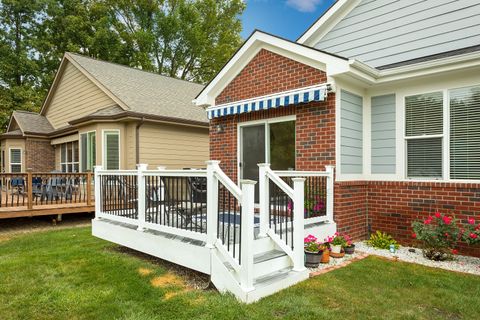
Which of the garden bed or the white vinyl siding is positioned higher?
the white vinyl siding

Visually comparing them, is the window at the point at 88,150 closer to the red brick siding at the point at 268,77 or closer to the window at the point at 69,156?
the window at the point at 69,156

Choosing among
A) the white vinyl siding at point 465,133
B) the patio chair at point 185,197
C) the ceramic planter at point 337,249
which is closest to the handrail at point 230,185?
the patio chair at point 185,197

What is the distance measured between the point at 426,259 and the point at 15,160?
57.3ft

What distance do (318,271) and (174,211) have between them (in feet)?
7.94

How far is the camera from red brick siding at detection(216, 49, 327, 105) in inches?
261

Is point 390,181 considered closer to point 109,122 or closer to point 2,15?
point 109,122

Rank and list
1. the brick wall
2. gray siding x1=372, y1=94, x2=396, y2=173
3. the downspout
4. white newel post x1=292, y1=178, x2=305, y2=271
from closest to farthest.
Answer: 1. white newel post x1=292, y1=178, x2=305, y2=271
2. gray siding x1=372, y1=94, x2=396, y2=173
3. the downspout
4. the brick wall

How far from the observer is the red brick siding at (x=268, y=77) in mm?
6629

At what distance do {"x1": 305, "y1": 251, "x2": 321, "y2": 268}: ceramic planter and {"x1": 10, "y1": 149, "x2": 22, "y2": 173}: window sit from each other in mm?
15717

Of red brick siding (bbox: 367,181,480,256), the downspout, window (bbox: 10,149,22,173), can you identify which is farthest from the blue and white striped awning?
window (bbox: 10,149,22,173)

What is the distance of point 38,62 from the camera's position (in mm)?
24922

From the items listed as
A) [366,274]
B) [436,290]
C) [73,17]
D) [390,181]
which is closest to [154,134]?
[390,181]

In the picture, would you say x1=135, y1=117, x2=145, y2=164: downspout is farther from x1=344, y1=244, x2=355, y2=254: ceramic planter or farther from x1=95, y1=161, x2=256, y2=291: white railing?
x1=344, y1=244, x2=355, y2=254: ceramic planter

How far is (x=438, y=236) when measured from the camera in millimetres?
5297
